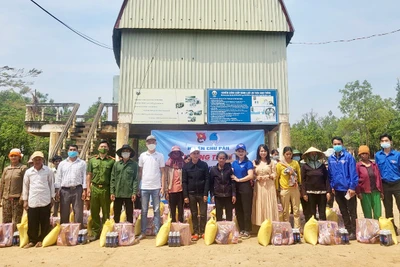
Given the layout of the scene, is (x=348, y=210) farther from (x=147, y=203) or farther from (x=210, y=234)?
(x=147, y=203)

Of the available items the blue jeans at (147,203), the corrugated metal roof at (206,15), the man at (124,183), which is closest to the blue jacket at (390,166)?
the blue jeans at (147,203)

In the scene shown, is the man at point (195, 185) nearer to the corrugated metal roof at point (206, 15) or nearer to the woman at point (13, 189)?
the woman at point (13, 189)

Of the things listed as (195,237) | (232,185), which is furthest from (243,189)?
(195,237)

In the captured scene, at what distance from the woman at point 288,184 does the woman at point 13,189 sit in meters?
4.28

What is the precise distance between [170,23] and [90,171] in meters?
6.16

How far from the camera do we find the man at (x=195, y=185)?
4.98 meters

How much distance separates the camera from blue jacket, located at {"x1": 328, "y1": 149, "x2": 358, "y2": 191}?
480cm

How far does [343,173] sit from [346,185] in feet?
0.63

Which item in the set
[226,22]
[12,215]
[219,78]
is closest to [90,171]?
[12,215]

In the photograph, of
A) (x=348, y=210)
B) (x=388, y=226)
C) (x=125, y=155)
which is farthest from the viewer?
(x=125, y=155)

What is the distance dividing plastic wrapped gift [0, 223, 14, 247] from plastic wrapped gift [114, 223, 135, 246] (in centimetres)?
164

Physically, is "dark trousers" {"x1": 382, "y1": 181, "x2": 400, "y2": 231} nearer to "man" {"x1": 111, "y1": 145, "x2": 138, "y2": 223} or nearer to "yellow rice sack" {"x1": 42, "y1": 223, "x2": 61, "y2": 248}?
"man" {"x1": 111, "y1": 145, "x2": 138, "y2": 223}

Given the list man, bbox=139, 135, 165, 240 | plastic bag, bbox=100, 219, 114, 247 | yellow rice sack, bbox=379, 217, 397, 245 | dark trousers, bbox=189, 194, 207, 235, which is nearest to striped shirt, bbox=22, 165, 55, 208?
plastic bag, bbox=100, 219, 114, 247

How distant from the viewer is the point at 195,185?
16.4 feet
